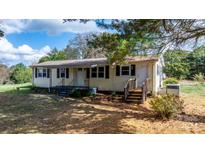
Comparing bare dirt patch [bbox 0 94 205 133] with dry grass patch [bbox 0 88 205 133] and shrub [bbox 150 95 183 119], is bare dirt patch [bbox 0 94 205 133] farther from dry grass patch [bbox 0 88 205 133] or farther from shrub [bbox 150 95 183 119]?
shrub [bbox 150 95 183 119]

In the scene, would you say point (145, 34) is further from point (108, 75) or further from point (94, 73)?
point (94, 73)

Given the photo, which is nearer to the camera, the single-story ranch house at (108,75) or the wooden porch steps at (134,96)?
the wooden porch steps at (134,96)

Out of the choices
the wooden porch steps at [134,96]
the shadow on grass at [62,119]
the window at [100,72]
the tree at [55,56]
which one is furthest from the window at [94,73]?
the tree at [55,56]

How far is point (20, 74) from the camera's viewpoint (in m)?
29.1

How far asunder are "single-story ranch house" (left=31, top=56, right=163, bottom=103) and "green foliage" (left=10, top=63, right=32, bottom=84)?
323 inches

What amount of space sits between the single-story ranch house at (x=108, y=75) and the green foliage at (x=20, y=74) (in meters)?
8.20

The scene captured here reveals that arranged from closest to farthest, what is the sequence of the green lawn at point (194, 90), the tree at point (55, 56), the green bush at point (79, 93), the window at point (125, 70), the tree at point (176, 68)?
the green bush at point (79, 93) → the window at point (125, 70) → the green lawn at point (194, 90) → the tree at point (176, 68) → the tree at point (55, 56)

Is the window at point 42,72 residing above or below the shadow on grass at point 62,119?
above

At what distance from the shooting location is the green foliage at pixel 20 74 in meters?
29.0

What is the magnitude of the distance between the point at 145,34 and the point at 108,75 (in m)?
8.10

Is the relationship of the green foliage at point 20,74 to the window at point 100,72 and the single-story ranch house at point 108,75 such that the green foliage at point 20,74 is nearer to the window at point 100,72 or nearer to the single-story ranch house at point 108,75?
the single-story ranch house at point 108,75

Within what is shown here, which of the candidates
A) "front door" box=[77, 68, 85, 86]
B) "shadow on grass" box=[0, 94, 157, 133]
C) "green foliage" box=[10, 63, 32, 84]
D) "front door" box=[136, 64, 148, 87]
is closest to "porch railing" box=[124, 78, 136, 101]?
"front door" box=[136, 64, 148, 87]

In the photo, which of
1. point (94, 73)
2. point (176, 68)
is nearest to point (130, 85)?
point (94, 73)

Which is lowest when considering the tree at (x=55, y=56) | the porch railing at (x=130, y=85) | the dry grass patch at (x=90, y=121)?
the dry grass patch at (x=90, y=121)
